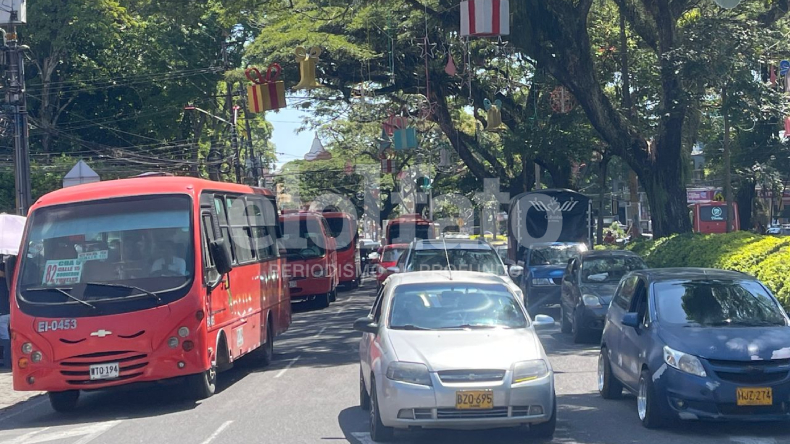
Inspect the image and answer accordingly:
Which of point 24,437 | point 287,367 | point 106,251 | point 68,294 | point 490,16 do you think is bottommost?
point 287,367

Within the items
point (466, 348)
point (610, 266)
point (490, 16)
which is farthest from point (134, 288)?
point (490, 16)

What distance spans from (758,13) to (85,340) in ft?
62.1

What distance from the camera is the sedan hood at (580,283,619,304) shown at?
667 inches

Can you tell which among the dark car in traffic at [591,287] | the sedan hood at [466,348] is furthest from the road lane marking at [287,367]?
the sedan hood at [466,348]

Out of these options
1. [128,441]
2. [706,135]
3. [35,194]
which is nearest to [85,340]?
[128,441]

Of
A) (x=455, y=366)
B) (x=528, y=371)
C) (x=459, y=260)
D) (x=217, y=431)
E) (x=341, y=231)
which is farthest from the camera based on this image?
(x=341, y=231)

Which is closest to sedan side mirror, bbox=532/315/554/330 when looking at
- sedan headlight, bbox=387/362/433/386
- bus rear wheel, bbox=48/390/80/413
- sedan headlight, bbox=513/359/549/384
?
sedan headlight, bbox=513/359/549/384

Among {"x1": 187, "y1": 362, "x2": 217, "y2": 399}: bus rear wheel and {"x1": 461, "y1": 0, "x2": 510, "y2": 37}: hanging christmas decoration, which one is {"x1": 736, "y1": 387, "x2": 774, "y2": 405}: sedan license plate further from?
{"x1": 461, "y1": 0, "x2": 510, "y2": 37}: hanging christmas decoration

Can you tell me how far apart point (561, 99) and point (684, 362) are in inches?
831

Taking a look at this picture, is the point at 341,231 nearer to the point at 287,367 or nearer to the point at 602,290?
the point at 602,290

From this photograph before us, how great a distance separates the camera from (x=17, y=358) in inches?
438

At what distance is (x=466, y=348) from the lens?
28.5ft

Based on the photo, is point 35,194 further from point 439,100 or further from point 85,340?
point 85,340

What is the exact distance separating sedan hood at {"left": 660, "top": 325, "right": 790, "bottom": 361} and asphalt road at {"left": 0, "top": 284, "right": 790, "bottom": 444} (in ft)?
2.57
